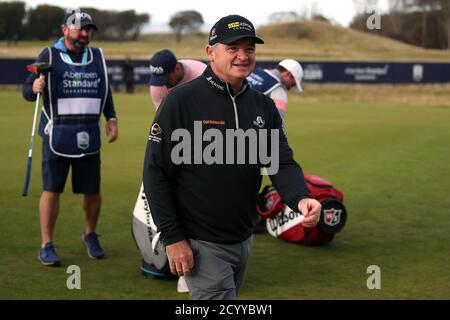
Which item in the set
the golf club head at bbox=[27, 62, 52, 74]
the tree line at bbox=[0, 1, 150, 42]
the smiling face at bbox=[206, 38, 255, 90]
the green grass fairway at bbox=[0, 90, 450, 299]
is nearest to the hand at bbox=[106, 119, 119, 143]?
the golf club head at bbox=[27, 62, 52, 74]

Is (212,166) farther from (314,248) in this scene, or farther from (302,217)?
(314,248)

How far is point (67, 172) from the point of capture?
28.5 ft

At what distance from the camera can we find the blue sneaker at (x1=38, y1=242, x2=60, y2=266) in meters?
8.52

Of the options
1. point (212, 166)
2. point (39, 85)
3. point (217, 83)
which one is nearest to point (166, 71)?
point (39, 85)

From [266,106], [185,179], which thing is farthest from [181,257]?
[266,106]

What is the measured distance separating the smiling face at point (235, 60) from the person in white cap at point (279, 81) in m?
4.00

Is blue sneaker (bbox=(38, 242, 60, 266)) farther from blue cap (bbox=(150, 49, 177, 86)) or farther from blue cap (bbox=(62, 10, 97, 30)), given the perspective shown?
blue cap (bbox=(62, 10, 97, 30))

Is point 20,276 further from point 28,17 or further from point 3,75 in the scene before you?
point 28,17

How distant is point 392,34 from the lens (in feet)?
293

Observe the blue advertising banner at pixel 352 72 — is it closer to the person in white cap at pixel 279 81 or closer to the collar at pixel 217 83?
the person in white cap at pixel 279 81

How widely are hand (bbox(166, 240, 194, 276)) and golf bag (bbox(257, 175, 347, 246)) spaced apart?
4205 mm

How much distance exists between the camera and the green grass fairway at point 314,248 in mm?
7902

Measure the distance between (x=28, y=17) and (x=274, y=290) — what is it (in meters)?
38.4

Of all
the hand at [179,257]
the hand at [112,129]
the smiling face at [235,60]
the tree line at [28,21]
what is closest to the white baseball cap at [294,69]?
the hand at [112,129]
